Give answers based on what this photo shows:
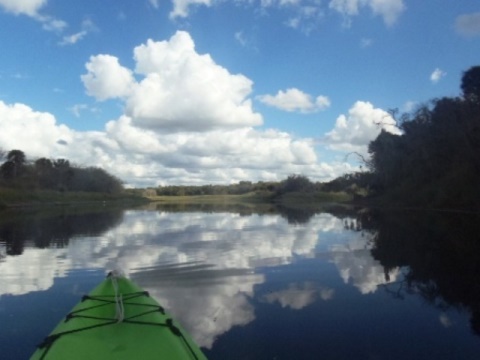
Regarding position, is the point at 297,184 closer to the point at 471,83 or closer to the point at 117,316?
the point at 471,83

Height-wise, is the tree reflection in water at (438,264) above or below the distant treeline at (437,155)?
below

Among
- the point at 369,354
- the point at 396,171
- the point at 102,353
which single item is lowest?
the point at 369,354

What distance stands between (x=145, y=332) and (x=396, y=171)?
64884 mm

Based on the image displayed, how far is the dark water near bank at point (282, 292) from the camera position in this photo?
6.86 metres

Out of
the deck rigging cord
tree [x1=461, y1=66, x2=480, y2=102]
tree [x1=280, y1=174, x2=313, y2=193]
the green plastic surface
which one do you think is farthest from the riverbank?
the green plastic surface

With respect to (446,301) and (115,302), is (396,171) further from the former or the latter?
(115,302)

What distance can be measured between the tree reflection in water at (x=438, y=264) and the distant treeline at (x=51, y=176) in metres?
84.1

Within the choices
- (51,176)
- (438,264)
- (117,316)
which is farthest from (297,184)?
(117,316)

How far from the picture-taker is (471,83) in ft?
167

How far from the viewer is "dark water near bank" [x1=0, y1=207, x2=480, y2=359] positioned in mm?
6859

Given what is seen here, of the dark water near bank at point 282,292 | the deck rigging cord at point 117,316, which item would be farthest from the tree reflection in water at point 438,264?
the deck rigging cord at point 117,316

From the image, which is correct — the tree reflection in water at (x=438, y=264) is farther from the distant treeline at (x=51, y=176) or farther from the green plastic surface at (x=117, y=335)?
the distant treeline at (x=51, y=176)

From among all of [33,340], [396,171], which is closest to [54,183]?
[396,171]

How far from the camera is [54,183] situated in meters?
116
